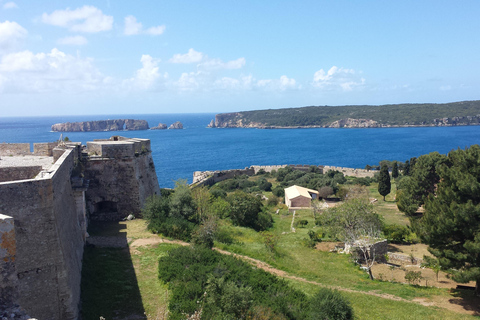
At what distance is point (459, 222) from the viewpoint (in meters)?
14.0

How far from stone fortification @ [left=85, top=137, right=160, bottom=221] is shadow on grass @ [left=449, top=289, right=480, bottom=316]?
16.3 m

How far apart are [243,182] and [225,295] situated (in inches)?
1775

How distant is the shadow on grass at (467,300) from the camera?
1355 cm

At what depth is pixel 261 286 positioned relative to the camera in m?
13.0

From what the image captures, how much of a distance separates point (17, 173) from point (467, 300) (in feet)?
59.6

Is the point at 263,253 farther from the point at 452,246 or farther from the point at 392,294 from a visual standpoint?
the point at 452,246

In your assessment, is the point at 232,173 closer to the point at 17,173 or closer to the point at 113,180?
the point at 113,180

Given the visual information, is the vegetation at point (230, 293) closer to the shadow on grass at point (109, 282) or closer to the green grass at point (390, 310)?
the shadow on grass at point (109, 282)

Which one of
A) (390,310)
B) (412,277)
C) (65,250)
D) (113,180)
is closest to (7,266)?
(65,250)

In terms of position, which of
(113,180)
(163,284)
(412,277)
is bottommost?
(412,277)

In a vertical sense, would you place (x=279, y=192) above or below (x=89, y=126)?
below

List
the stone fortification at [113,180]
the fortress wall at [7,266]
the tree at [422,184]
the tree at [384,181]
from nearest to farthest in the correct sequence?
1. the fortress wall at [7,266]
2. the stone fortification at [113,180]
3. the tree at [422,184]
4. the tree at [384,181]

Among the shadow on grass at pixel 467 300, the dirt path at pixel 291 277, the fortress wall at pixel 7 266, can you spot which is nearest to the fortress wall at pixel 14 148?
the dirt path at pixel 291 277

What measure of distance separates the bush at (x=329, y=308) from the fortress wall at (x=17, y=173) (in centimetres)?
1101
